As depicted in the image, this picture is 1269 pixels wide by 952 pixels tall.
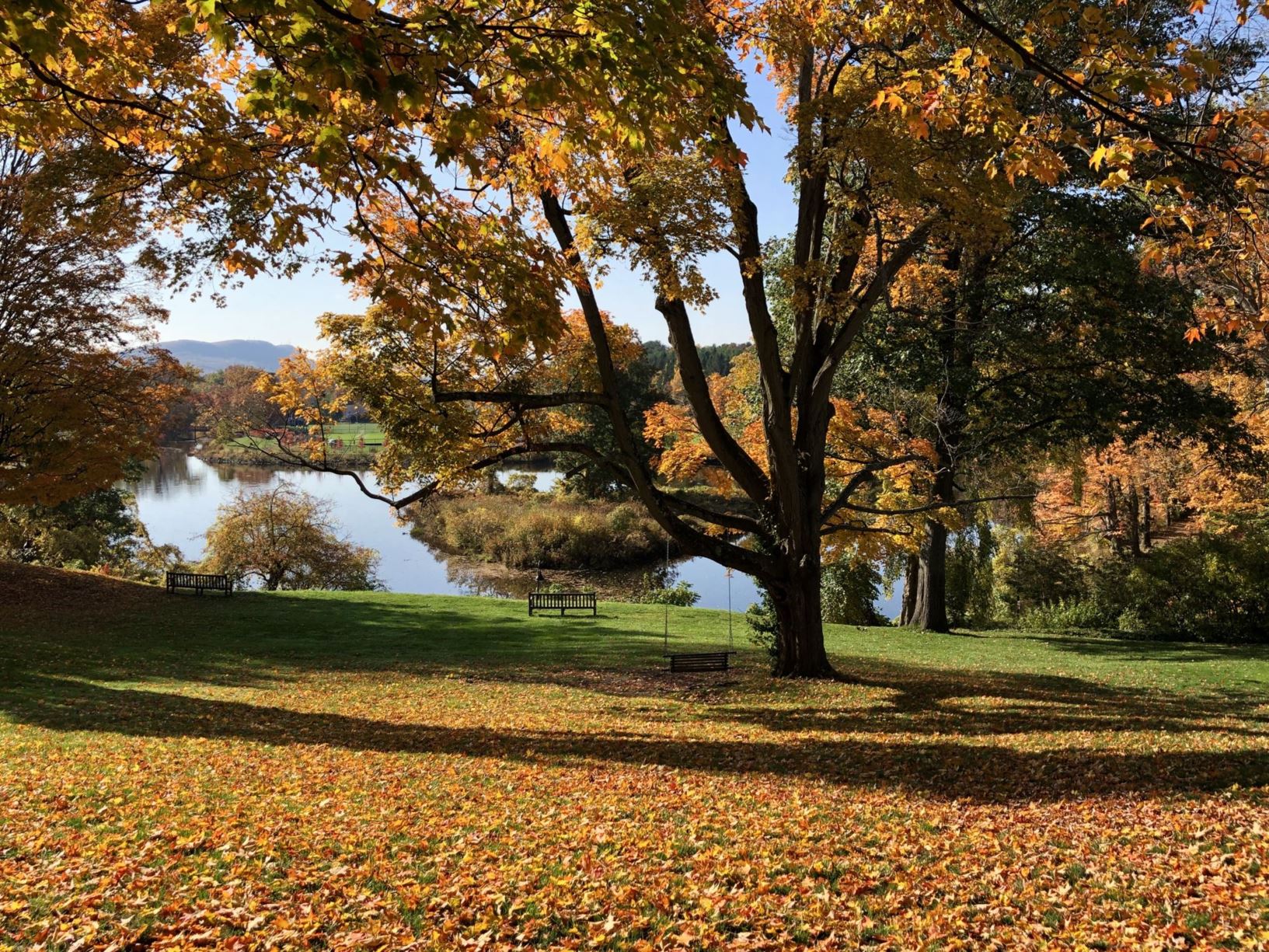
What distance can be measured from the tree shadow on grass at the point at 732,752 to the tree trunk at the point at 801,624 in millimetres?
3460

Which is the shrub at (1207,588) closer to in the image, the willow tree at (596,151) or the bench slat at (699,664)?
the willow tree at (596,151)

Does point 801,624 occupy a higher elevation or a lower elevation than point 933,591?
lower

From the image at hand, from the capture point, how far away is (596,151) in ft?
21.4

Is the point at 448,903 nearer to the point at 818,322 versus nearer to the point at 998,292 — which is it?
the point at 818,322

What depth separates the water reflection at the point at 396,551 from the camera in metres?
33.6

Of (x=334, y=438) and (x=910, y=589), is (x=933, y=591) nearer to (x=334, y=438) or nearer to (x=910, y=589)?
(x=910, y=589)

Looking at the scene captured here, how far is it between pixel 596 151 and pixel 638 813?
5.14 m

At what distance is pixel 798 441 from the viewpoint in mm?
11164

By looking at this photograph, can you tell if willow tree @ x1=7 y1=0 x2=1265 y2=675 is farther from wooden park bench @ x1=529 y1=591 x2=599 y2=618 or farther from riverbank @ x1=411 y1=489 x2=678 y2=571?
riverbank @ x1=411 y1=489 x2=678 y2=571

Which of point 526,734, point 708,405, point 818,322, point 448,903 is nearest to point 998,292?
point 818,322

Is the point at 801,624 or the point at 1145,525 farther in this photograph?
the point at 1145,525

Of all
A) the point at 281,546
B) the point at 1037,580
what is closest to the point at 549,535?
the point at 281,546

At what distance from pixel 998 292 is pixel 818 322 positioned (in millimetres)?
7206

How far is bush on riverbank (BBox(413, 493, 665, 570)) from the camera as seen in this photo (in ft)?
121
